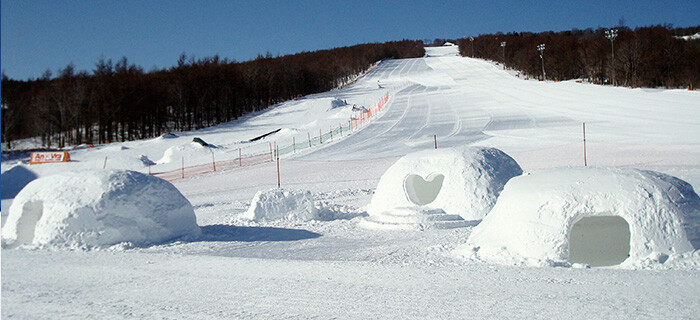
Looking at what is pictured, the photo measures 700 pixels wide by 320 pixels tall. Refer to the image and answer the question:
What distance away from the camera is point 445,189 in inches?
628

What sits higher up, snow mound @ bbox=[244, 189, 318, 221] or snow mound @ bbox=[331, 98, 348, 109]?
snow mound @ bbox=[331, 98, 348, 109]

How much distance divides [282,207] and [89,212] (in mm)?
6156

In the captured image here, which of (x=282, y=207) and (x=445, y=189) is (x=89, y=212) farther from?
(x=445, y=189)

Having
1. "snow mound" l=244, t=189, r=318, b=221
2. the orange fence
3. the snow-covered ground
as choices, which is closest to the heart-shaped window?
the snow-covered ground

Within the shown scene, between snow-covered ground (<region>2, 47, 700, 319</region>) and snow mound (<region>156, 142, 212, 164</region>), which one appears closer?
snow-covered ground (<region>2, 47, 700, 319</region>)

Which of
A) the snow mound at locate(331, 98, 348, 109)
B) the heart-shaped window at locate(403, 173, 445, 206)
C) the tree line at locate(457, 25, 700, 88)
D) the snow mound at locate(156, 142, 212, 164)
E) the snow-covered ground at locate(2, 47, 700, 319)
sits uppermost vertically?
the tree line at locate(457, 25, 700, 88)

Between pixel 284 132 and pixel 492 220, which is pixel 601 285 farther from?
pixel 284 132

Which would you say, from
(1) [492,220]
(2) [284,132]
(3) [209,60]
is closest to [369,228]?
(1) [492,220]

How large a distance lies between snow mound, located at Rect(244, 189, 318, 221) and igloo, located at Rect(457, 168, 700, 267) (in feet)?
23.0

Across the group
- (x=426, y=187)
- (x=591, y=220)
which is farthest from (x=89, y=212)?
(x=591, y=220)

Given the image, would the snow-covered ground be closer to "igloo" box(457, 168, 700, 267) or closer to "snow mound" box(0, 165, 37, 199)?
"snow mound" box(0, 165, 37, 199)

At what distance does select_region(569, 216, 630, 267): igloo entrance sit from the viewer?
1068cm

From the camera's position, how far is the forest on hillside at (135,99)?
52.9 meters

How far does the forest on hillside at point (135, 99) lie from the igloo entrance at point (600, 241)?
35.0m
